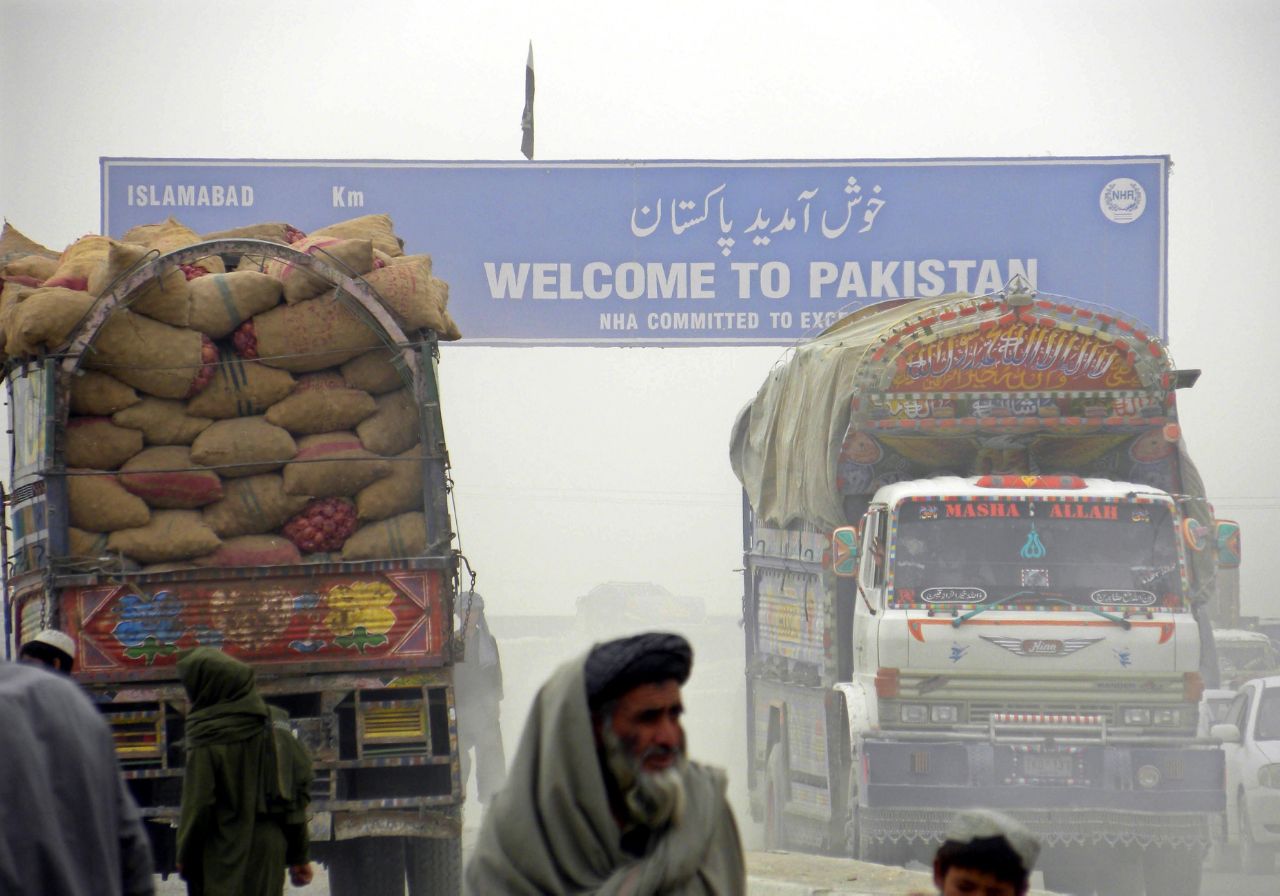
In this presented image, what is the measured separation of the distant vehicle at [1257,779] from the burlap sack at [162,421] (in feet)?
23.2

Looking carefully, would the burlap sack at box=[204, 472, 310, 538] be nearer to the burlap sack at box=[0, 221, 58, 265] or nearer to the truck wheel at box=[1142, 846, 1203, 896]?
the burlap sack at box=[0, 221, 58, 265]

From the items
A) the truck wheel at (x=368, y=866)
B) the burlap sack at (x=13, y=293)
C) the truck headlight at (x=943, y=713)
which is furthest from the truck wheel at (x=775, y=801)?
the burlap sack at (x=13, y=293)

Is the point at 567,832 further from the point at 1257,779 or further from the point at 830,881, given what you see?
the point at 1257,779

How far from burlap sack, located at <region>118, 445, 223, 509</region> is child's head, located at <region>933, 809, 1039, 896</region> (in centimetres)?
611

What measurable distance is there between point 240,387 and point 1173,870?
5901 mm

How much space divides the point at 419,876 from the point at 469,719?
5961mm

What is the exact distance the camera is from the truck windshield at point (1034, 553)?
11016mm

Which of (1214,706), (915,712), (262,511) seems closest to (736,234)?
(1214,706)

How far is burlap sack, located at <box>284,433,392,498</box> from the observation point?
9.14 metres

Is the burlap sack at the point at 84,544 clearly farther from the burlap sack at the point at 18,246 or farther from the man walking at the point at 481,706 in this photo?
the man walking at the point at 481,706

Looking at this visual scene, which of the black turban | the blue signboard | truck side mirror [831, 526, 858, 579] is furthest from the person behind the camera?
the blue signboard

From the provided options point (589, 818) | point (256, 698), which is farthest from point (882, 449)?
point (589, 818)

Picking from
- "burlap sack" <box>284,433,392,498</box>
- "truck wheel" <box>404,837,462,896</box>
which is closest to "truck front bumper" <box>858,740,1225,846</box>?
"truck wheel" <box>404,837,462,896</box>

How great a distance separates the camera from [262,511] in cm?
917
